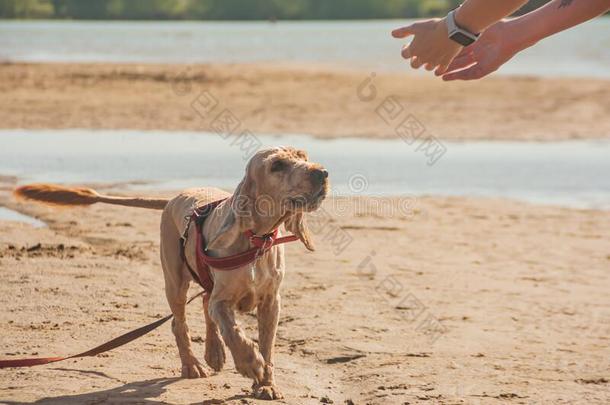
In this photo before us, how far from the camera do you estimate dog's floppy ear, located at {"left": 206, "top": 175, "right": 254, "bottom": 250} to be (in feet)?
19.1

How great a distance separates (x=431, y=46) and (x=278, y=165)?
7.48 feet

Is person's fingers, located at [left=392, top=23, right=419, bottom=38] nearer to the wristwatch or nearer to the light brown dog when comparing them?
the wristwatch

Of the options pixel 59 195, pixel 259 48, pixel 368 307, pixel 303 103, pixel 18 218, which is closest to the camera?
pixel 59 195

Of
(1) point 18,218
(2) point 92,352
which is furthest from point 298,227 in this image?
(1) point 18,218

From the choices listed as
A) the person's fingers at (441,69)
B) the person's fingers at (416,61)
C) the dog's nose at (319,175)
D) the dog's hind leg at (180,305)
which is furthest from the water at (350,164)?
the person's fingers at (416,61)

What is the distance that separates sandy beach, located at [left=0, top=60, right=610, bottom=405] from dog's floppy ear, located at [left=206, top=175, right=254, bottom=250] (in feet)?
2.92

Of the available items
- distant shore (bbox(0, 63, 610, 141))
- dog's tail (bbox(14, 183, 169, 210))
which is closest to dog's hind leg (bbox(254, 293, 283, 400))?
dog's tail (bbox(14, 183, 169, 210))

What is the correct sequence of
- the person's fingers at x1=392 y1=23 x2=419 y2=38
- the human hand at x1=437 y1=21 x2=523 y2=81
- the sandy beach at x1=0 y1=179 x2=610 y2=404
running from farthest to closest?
the sandy beach at x1=0 y1=179 x2=610 y2=404 → the human hand at x1=437 y1=21 x2=523 y2=81 → the person's fingers at x1=392 y1=23 x2=419 y2=38

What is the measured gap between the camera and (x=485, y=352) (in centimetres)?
732

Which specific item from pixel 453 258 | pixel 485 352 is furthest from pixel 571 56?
pixel 485 352

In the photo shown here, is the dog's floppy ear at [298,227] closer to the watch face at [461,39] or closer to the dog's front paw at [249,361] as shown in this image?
the dog's front paw at [249,361]

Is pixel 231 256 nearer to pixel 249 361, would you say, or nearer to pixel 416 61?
pixel 249 361

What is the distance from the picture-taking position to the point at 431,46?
354 cm

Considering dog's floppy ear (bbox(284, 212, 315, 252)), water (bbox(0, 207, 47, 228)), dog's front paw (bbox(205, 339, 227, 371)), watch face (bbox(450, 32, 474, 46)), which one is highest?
watch face (bbox(450, 32, 474, 46))
